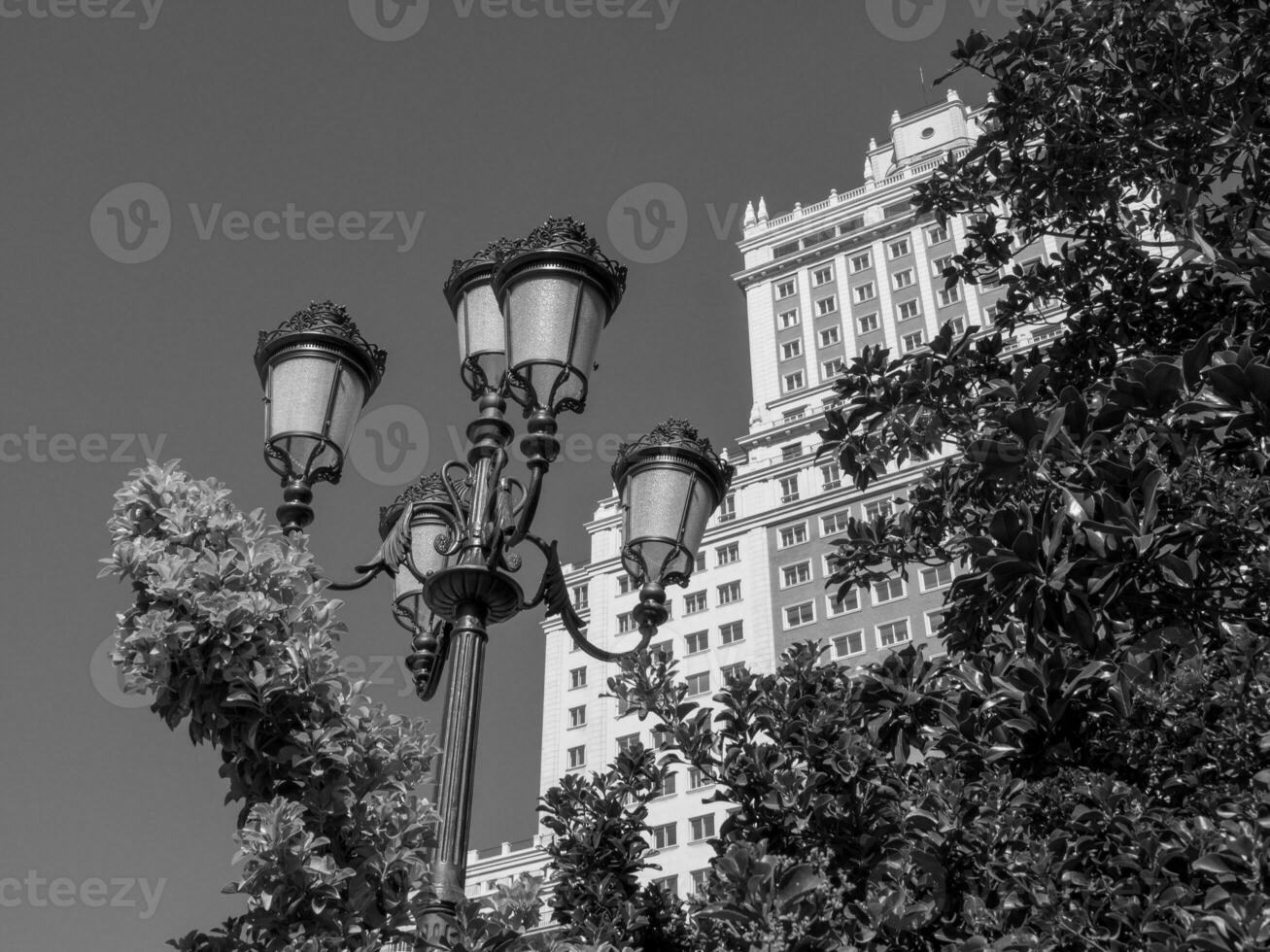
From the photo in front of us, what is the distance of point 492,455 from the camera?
→ 5738 mm

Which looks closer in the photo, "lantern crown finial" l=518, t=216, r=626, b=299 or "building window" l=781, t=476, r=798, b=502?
"lantern crown finial" l=518, t=216, r=626, b=299

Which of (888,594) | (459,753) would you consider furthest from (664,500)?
(888,594)

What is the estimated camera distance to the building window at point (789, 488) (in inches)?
2356

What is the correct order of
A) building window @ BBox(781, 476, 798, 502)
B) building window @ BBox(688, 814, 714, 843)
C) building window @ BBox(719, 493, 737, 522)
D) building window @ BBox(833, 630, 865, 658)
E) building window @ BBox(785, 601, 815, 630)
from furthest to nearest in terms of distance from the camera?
building window @ BBox(719, 493, 737, 522)
building window @ BBox(781, 476, 798, 502)
building window @ BBox(785, 601, 815, 630)
building window @ BBox(833, 630, 865, 658)
building window @ BBox(688, 814, 714, 843)

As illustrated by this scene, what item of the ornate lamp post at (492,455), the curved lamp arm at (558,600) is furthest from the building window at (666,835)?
the curved lamp arm at (558,600)

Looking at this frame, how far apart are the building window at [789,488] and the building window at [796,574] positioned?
381 cm

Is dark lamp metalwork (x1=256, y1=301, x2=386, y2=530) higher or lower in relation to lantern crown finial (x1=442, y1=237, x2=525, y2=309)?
lower

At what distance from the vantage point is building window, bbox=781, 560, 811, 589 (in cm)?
5666

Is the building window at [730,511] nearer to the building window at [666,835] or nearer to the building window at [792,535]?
the building window at [792,535]

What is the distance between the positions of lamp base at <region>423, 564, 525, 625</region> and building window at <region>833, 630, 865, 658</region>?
48.4m

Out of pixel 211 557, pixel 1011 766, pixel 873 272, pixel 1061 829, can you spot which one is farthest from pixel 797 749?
pixel 873 272

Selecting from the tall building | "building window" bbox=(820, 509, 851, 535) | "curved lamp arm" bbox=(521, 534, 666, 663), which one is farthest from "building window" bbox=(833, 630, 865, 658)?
"curved lamp arm" bbox=(521, 534, 666, 663)

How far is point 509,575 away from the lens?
537cm

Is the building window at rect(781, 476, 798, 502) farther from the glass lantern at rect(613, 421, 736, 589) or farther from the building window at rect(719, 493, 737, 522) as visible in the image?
the glass lantern at rect(613, 421, 736, 589)
